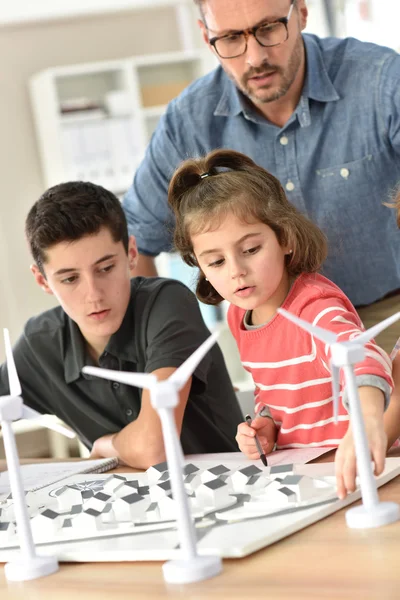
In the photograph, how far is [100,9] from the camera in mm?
5676

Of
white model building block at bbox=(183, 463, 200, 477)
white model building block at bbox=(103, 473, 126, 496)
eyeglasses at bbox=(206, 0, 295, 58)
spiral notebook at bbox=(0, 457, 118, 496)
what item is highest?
eyeglasses at bbox=(206, 0, 295, 58)

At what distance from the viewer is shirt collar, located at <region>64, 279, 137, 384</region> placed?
2033 mm

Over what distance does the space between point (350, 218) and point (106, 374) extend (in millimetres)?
1326

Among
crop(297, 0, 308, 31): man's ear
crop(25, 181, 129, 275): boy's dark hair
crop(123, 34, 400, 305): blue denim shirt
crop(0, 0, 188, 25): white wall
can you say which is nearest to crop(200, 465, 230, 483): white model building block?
crop(25, 181, 129, 275): boy's dark hair

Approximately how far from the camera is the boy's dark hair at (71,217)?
1.99 meters

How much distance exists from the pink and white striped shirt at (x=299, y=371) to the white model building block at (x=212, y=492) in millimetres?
412

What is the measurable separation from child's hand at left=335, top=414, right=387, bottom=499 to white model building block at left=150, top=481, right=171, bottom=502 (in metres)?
0.26

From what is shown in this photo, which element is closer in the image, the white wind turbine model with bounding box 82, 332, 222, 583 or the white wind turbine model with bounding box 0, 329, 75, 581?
the white wind turbine model with bounding box 82, 332, 222, 583

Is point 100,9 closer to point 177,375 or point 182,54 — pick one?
point 182,54

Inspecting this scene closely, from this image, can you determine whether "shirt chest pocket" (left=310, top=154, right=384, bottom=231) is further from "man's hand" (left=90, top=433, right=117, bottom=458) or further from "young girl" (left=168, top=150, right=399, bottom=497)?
"man's hand" (left=90, top=433, right=117, bottom=458)

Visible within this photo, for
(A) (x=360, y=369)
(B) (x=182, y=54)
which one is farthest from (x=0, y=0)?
(A) (x=360, y=369)

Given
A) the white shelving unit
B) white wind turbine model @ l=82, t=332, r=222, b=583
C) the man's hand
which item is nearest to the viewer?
white wind turbine model @ l=82, t=332, r=222, b=583

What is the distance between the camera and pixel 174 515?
123 cm

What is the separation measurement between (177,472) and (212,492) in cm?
30
